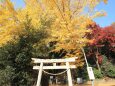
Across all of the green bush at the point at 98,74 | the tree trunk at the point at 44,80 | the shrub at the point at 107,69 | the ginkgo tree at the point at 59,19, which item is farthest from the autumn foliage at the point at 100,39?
the tree trunk at the point at 44,80

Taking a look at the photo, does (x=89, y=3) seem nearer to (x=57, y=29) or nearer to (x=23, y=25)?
(x=57, y=29)

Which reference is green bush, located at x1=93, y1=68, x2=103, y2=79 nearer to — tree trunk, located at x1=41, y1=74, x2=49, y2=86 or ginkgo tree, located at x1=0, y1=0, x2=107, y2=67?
ginkgo tree, located at x1=0, y1=0, x2=107, y2=67

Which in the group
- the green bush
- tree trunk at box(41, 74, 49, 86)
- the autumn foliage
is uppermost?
the autumn foliage

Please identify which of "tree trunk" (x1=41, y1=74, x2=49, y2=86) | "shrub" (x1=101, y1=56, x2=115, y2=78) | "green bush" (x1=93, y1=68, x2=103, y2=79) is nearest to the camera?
"tree trunk" (x1=41, y1=74, x2=49, y2=86)

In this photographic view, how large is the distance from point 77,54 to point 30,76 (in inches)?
167

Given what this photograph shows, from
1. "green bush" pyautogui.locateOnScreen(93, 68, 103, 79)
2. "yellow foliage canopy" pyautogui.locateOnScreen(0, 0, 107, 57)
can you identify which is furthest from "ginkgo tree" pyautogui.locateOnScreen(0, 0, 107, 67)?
"green bush" pyautogui.locateOnScreen(93, 68, 103, 79)

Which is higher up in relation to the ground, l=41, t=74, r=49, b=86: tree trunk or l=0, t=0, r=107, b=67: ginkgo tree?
l=0, t=0, r=107, b=67: ginkgo tree

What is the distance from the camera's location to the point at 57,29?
1469 centimetres

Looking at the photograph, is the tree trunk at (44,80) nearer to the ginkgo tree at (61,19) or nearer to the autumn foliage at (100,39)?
the ginkgo tree at (61,19)

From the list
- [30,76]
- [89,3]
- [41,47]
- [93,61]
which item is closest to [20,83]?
[30,76]

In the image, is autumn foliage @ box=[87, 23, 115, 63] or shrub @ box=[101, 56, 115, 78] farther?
autumn foliage @ box=[87, 23, 115, 63]

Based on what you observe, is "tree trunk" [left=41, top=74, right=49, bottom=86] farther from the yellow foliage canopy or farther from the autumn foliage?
the autumn foliage

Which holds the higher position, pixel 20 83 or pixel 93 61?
pixel 93 61

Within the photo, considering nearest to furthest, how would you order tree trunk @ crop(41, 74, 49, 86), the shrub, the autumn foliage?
tree trunk @ crop(41, 74, 49, 86) < the shrub < the autumn foliage
